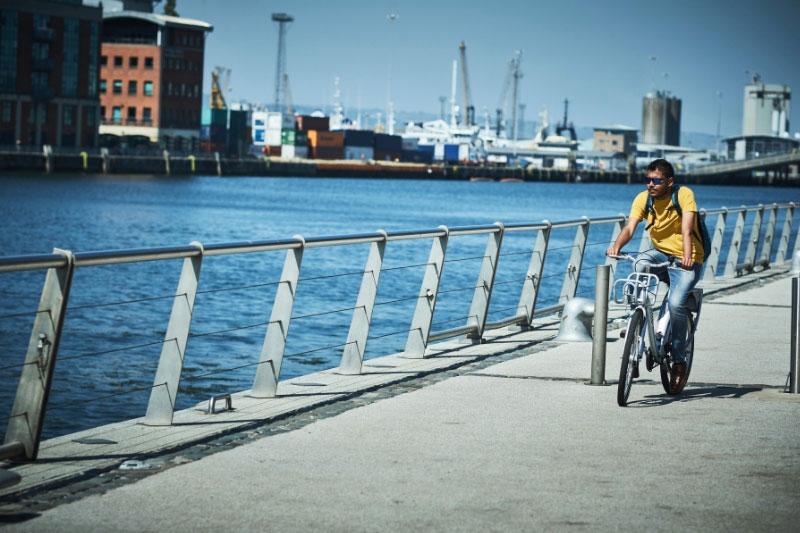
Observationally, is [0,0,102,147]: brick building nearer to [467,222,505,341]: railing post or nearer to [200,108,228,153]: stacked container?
[200,108,228,153]: stacked container

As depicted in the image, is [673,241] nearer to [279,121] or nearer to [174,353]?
[174,353]

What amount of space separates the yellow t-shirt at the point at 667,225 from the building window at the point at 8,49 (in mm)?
101463

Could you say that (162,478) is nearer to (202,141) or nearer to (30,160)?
(30,160)

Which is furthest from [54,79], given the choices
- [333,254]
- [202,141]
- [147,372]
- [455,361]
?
[455,361]

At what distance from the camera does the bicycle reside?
8672mm

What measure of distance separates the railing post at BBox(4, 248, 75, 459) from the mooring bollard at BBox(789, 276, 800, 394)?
522 centimetres

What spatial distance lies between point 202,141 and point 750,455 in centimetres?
14895

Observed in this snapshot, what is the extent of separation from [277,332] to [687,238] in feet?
9.52

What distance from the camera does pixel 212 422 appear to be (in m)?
7.93

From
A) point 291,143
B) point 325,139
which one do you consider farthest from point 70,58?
point 325,139

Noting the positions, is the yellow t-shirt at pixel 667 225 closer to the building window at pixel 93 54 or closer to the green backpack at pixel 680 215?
the green backpack at pixel 680 215

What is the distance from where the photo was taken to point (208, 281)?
A: 1469 inches

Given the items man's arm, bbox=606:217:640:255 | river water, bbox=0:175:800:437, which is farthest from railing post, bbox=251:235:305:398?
man's arm, bbox=606:217:640:255

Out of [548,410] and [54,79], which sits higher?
[54,79]
